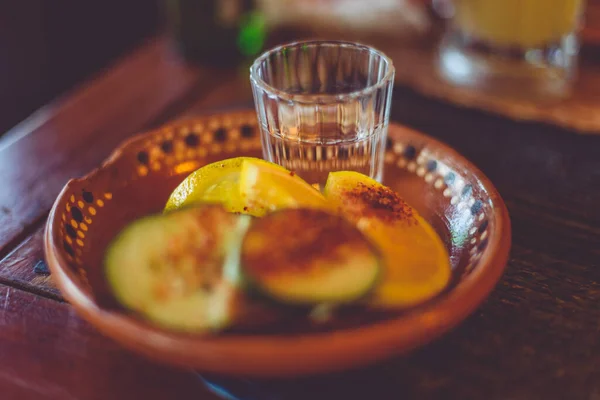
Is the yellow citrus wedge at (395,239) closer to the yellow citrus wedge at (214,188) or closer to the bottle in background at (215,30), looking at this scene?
the yellow citrus wedge at (214,188)

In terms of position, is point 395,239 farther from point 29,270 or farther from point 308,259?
point 29,270

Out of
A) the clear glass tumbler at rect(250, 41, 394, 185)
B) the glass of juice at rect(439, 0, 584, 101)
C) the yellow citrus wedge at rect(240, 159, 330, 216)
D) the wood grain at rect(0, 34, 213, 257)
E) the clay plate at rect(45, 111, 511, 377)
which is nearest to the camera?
the clay plate at rect(45, 111, 511, 377)


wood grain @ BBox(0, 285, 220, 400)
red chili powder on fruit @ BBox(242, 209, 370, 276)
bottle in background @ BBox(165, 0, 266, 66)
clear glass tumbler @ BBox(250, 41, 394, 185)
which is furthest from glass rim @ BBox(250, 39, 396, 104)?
bottle in background @ BBox(165, 0, 266, 66)

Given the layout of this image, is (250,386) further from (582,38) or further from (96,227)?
(582,38)

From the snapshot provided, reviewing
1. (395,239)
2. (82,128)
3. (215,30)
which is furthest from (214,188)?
(215,30)

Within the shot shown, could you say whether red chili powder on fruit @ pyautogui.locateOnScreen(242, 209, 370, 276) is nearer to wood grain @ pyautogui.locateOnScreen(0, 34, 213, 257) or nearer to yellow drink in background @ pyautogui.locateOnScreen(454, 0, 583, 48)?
wood grain @ pyautogui.locateOnScreen(0, 34, 213, 257)

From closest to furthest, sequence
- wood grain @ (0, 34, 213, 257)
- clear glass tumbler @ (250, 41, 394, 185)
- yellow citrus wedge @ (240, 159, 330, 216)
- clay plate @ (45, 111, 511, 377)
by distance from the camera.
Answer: clay plate @ (45, 111, 511, 377), yellow citrus wedge @ (240, 159, 330, 216), clear glass tumbler @ (250, 41, 394, 185), wood grain @ (0, 34, 213, 257)
